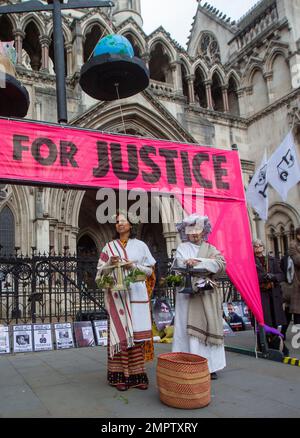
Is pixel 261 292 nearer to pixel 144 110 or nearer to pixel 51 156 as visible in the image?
pixel 51 156

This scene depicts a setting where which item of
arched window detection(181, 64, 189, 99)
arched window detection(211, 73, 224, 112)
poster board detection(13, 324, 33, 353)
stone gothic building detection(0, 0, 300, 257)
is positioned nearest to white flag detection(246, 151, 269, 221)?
poster board detection(13, 324, 33, 353)

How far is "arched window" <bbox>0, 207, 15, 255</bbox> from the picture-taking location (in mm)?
15000

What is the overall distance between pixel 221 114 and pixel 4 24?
10.9 metres

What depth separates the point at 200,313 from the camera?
490 centimetres

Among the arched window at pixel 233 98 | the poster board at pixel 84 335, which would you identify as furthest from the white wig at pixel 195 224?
the arched window at pixel 233 98

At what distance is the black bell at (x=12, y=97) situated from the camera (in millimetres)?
4890

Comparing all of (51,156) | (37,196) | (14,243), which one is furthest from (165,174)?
(14,243)

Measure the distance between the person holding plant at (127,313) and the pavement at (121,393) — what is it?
0.70ft

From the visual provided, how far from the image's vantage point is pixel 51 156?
18.3 ft

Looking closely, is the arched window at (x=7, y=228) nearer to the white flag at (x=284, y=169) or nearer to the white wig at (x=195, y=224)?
the white flag at (x=284, y=169)

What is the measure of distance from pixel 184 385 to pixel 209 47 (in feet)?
87.8

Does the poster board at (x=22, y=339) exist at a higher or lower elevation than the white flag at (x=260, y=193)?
lower

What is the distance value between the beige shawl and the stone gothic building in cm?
1007

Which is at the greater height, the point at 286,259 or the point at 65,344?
the point at 286,259
